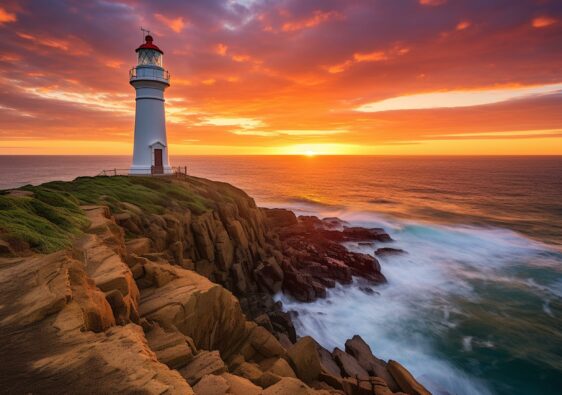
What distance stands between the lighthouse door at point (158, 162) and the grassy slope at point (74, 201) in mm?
3334

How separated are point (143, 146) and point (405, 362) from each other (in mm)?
26935

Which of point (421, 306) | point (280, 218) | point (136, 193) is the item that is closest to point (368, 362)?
point (421, 306)

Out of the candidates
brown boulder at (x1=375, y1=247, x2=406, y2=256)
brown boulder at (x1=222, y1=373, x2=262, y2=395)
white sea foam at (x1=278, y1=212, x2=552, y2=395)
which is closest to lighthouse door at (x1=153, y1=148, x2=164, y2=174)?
white sea foam at (x1=278, y1=212, x2=552, y2=395)

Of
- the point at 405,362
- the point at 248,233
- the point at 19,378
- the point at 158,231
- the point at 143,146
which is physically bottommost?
the point at 405,362

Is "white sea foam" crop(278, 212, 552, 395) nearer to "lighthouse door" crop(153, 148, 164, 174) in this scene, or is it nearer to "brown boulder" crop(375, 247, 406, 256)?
"brown boulder" crop(375, 247, 406, 256)

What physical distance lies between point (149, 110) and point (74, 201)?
16915mm

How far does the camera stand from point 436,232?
128ft

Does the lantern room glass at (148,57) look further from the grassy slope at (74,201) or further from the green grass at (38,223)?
the green grass at (38,223)

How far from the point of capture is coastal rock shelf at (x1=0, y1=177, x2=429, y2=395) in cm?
460

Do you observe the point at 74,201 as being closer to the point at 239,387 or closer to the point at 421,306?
the point at 239,387

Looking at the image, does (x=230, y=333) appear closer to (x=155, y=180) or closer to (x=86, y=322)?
(x=86, y=322)

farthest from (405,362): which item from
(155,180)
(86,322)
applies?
(155,180)

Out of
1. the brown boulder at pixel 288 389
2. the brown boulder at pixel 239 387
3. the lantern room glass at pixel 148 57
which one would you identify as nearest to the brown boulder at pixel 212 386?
the brown boulder at pixel 239 387

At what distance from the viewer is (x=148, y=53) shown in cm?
2869
